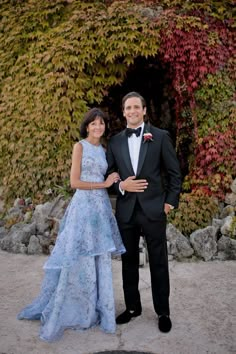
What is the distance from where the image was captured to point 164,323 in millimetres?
3061

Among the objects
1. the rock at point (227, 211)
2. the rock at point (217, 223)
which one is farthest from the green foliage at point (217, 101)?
the rock at point (217, 223)

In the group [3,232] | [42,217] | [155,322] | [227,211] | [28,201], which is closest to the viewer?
[155,322]

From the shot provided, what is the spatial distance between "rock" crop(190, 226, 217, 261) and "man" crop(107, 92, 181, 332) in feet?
6.15

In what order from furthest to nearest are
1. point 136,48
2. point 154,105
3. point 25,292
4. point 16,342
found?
point 154,105
point 136,48
point 25,292
point 16,342

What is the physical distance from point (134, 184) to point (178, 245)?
2.25m

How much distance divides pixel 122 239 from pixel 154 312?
2.50 feet

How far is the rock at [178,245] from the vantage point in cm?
489

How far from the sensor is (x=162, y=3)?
6.32m

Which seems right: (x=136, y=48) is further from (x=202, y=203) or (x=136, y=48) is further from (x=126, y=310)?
(x=126, y=310)

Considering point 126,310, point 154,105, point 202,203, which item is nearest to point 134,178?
point 126,310

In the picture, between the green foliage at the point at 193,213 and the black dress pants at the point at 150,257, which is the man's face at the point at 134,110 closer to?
the black dress pants at the point at 150,257

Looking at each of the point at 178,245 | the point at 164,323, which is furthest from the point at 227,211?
the point at 164,323

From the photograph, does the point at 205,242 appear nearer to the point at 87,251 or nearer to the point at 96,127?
the point at 87,251

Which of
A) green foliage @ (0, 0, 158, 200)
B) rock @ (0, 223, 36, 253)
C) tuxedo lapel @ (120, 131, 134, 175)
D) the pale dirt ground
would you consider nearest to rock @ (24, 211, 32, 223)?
rock @ (0, 223, 36, 253)
